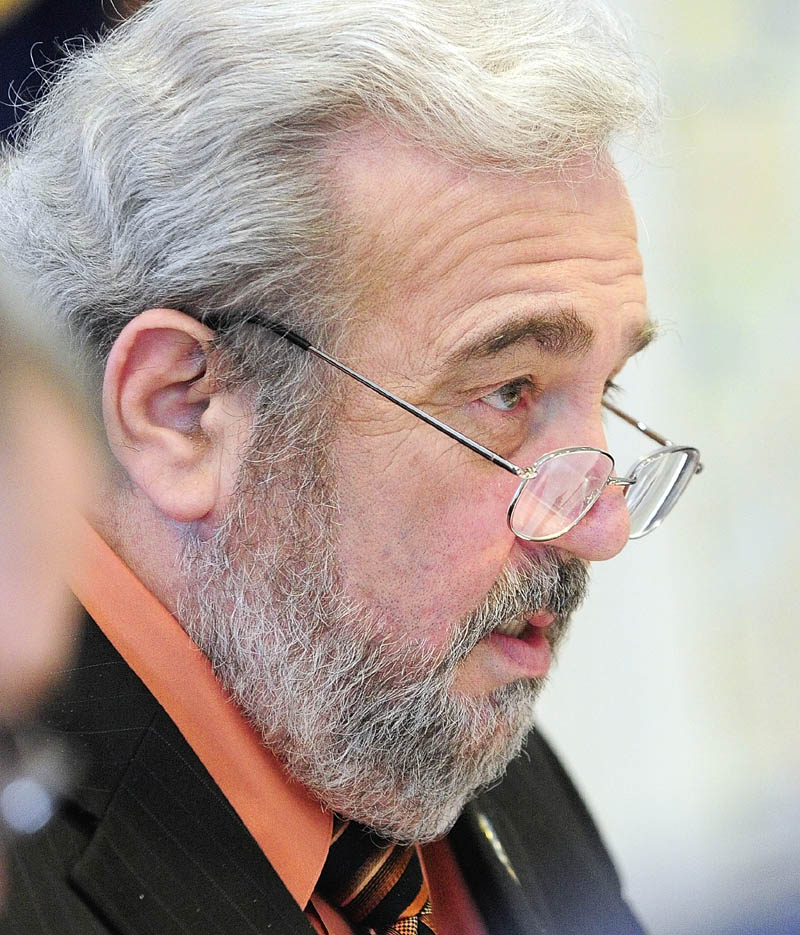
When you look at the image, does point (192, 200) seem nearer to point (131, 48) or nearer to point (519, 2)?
point (131, 48)

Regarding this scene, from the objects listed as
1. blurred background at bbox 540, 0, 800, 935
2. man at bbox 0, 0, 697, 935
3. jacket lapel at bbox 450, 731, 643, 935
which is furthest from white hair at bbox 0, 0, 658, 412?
blurred background at bbox 540, 0, 800, 935

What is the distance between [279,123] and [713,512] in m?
1.84

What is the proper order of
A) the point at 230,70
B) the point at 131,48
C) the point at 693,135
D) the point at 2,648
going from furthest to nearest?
the point at 693,135, the point at 131,48, the point at 230,70, the point at 2,648

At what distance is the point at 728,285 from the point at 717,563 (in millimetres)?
660

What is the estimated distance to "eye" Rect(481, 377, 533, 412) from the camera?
1070 mm

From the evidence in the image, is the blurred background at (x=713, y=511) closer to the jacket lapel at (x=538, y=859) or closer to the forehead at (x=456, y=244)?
the jacket lapel at (x=538, y=859)

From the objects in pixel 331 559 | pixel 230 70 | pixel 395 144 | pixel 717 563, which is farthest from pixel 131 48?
pixel 717 563

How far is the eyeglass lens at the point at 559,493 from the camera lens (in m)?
1.06

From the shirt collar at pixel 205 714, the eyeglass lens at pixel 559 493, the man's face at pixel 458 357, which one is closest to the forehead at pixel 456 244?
the man's face at pixel 458 357

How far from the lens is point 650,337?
1192mm

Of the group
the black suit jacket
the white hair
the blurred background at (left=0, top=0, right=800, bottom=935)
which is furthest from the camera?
the blurred background at (left=0, top=0, right=800, bottom=935)

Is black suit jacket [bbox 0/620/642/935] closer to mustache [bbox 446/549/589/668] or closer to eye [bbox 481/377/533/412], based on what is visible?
mustache [bbox 446/549/589/668]

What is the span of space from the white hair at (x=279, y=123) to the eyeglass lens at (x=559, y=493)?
0.84 feet

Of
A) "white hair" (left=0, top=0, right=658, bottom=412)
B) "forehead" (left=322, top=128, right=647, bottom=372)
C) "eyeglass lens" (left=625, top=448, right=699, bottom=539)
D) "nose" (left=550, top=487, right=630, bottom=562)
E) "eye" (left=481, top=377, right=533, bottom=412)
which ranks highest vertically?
"white hair" (left=0, top=0, right=658, bottom=412)
